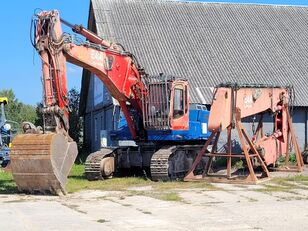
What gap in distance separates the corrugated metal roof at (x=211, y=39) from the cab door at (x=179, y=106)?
7572 millimetres

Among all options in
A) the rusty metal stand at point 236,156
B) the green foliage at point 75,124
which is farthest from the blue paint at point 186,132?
the green foliage at point 75,124

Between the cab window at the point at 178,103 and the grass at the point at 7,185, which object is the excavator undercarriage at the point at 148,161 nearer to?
the cab window at the point at 178,103

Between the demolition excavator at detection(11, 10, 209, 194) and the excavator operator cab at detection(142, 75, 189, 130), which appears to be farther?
the excavator operator cab at detection(142, 75, 189, 130)

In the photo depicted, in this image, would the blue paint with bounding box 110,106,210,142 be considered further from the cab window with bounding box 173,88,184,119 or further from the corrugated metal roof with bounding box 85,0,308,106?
the corrugated metal roof with bounding box 85,0,308,106

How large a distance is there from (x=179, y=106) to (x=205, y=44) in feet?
43.8

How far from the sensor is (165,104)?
54.5 ft

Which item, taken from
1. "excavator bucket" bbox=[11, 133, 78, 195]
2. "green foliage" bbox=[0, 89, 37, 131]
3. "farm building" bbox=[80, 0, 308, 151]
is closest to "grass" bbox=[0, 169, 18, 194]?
"excavator bucket" bbox=[11, 133, 78, 195]

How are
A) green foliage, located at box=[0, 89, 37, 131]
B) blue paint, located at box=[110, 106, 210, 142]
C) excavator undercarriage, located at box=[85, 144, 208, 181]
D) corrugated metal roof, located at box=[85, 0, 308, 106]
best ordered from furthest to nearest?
green foliage, located at box=[0, 89, 37, 131] → corrugated metal roof, located at box=[85, 0, 308, 106] → blue paint, located at box=[110, 106, 210, 142] → excavator undercarriage, located at box=[85, 144, 208, 181]

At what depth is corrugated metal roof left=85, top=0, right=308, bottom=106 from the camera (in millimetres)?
27328

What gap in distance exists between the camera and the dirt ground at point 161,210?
362 inches

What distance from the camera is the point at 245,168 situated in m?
Answer: 20.5

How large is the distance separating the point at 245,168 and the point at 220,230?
11955mm

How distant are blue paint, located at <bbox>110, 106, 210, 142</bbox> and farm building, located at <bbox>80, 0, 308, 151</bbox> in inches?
255

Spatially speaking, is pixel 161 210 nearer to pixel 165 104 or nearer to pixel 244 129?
pixel 165 104
